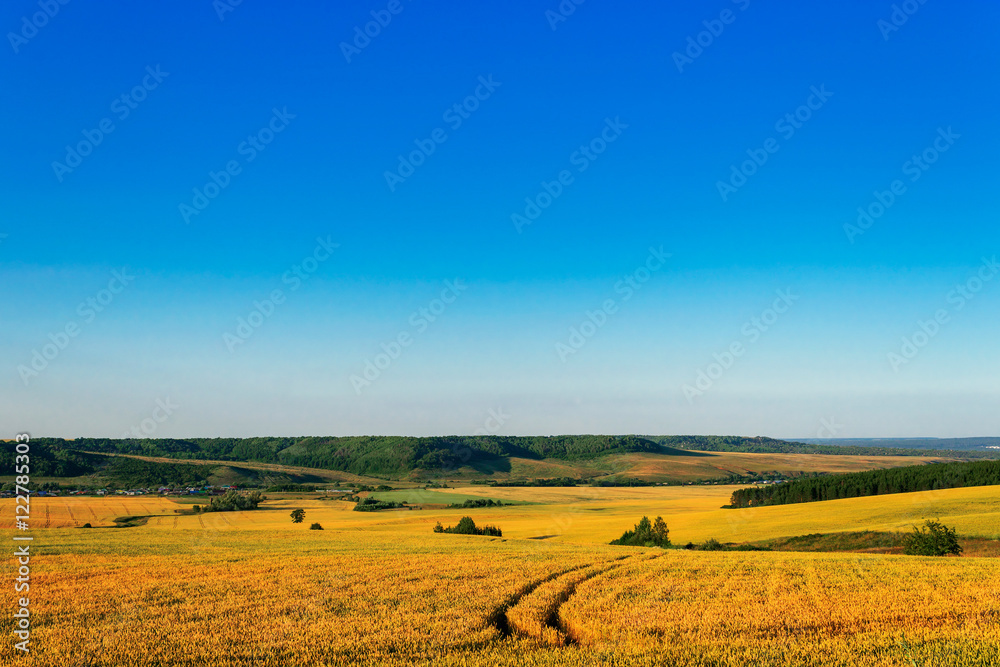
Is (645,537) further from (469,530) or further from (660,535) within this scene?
(469,530)

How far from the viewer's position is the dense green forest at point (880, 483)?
95.2 meters

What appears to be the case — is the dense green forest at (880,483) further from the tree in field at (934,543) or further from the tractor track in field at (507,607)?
the tractor track in field at (507,607)

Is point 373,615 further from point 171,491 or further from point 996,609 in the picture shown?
point 171,491

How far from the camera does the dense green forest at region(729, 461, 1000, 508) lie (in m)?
95.2

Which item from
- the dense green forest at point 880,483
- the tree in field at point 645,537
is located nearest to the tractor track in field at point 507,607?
the tree in field at point 645,537

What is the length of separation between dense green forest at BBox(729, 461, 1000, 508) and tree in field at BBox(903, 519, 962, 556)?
67488mm

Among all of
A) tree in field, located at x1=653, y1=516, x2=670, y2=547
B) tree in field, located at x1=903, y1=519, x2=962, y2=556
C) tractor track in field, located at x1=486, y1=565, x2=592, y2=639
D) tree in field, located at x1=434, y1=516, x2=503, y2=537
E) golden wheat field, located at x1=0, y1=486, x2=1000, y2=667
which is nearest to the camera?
golden wheat field, located at x1=0, y1=486, x2=1000, y2=667

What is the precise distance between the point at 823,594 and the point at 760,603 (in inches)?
112

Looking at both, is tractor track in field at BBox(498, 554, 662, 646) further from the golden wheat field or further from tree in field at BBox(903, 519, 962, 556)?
tree in field at BBox(903, 519, 962, 556)

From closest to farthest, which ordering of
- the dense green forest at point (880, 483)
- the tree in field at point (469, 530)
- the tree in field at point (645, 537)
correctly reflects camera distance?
the tree in field at point (645, 537)
the tree in field at point (469, 530)
the dense green forest at point (880, 483)

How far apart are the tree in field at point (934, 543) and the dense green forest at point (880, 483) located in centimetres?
6749

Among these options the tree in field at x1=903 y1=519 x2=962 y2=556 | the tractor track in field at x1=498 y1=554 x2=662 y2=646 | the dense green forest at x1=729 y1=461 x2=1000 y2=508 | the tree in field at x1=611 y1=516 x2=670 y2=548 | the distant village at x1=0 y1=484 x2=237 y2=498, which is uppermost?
the tractor track in field at x1=498 y1=554 x2=662 y2=646

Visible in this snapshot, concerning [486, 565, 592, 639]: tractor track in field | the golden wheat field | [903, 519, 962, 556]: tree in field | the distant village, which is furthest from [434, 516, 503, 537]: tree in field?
the distant village

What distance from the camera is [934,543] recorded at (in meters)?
34.8
